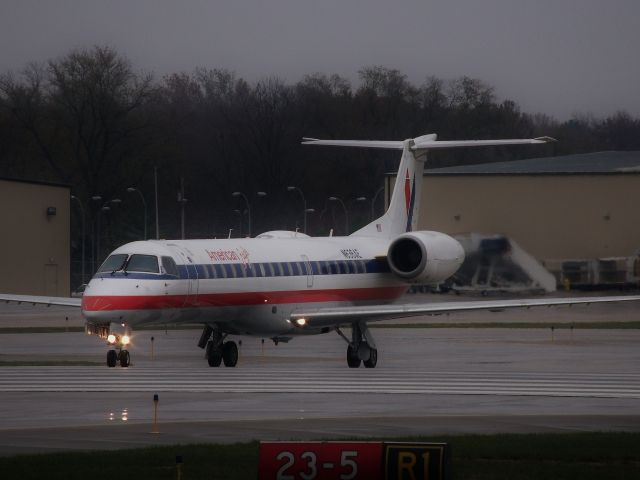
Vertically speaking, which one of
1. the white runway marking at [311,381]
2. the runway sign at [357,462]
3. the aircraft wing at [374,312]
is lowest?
the white runway marking at [311,381]

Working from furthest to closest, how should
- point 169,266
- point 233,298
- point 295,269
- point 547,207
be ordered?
point 547,207, point 295,269, point 233,298, point 169,266

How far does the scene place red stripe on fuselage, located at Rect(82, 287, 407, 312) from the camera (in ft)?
99.2

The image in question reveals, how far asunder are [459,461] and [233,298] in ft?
56.2

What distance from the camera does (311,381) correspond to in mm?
29047

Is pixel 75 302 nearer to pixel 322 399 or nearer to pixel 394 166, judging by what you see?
pixel 322 399

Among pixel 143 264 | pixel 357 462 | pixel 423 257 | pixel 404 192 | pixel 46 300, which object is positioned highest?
pixel 404 192

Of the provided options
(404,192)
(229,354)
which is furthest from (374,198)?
(229,354)

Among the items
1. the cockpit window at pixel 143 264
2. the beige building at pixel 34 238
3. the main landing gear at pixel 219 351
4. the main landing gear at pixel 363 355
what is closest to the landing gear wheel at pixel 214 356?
the main landing gear at pixel 219 351

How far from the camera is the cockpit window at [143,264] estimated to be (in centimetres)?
3125

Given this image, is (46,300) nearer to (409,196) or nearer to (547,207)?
(409,196)

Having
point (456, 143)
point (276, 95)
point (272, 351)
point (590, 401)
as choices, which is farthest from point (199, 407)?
point (276, 95)

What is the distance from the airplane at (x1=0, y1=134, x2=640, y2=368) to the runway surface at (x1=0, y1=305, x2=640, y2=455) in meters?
1.02

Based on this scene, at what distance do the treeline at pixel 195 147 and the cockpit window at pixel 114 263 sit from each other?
190 feet

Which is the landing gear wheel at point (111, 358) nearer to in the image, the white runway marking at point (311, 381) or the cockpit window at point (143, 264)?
the white runway marking at point (311, 381)
